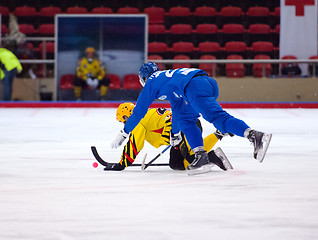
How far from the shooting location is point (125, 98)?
13.3 metres

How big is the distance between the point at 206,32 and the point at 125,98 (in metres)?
3.91

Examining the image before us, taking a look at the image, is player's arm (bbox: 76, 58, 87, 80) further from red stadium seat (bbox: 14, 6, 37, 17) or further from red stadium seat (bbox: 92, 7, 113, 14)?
red stadium seat (bbox: 14, 6, 37, 17)

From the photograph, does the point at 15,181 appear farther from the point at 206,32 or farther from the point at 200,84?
the point at 206,32

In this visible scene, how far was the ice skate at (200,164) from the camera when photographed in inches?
197

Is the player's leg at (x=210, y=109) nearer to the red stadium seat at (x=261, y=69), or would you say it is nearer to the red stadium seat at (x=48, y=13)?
the red stadium seat at (x=261, y=69)

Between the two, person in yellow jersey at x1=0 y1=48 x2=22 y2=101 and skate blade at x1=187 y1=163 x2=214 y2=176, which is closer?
skate blade at x1=187 y1=163 x2=214 y2=176

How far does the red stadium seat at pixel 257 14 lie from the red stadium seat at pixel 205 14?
32.5 inches

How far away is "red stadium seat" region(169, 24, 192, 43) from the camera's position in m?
16.4

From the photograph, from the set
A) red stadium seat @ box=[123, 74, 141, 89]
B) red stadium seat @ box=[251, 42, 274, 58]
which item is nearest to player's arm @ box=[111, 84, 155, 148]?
red stadium seat @ box=[123, 74, 141, 89]

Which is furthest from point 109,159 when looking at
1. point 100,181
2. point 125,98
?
point 125,98

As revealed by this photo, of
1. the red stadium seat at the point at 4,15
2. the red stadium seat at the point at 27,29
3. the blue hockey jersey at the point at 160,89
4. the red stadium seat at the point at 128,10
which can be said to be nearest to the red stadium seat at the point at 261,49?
the red stadium seat at the point at 128,10

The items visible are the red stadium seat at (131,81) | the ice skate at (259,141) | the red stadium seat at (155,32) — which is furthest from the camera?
the red stadium seat at (155,32)

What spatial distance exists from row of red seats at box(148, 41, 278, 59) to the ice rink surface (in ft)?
27.2

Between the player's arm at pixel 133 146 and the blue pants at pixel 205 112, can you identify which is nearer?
the blue pants at pixel 205 112
